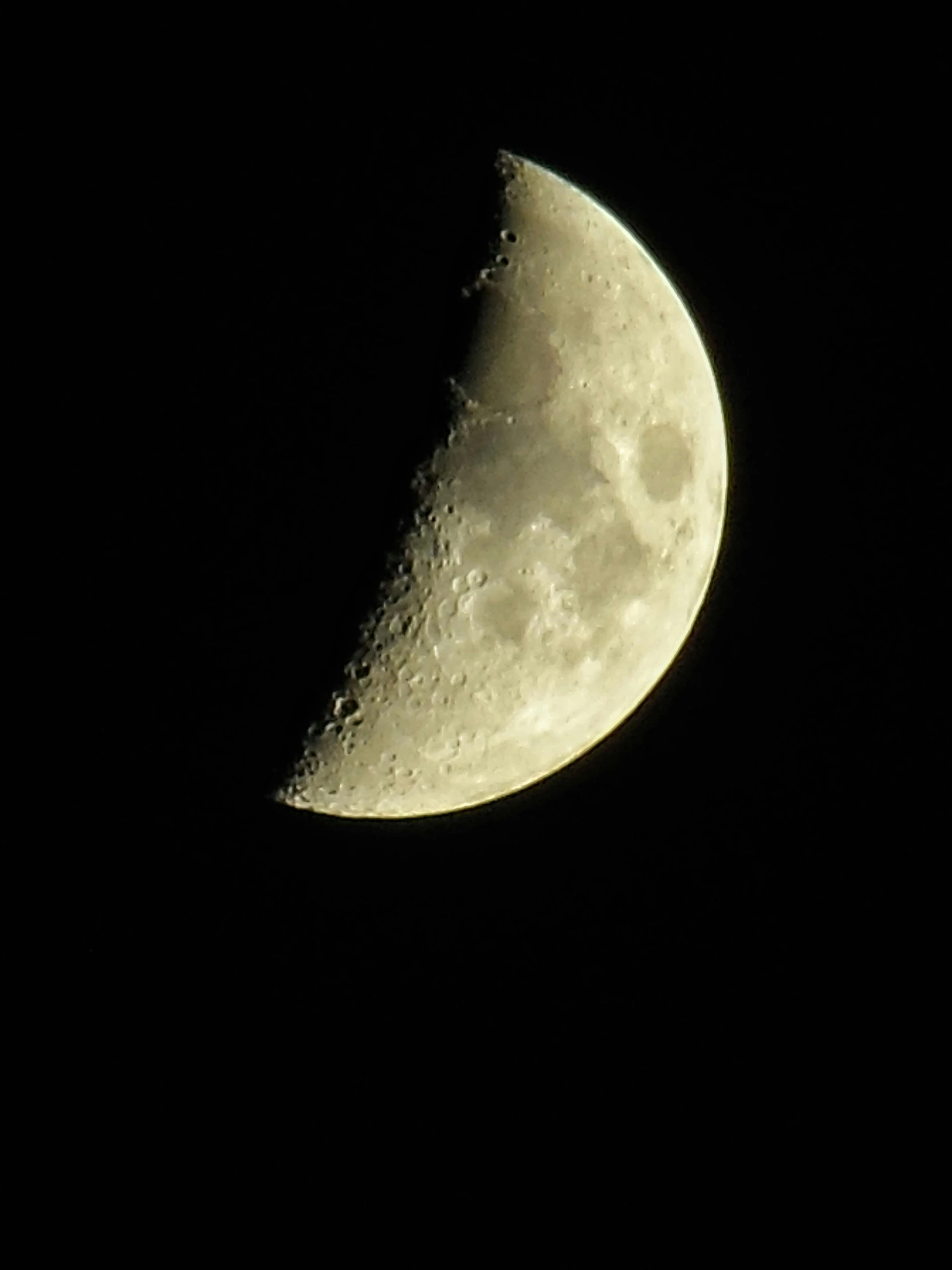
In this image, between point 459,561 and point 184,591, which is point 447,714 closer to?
point 459,561

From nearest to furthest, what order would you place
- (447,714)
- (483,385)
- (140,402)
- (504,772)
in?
(140,402)
(483,385)
(447,714)
(504,772)

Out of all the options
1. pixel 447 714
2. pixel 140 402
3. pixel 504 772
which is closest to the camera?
pixel 140 402

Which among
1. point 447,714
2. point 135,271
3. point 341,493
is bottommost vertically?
point 447,714

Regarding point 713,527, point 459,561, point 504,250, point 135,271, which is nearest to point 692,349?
point 713,527

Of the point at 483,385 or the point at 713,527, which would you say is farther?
the point at 713,527

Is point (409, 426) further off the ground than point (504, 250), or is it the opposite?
point (504, 250)

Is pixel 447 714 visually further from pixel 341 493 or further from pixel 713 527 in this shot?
pixel 713 527

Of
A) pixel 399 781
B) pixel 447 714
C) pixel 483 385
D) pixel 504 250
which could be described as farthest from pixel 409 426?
pixel 399 781
